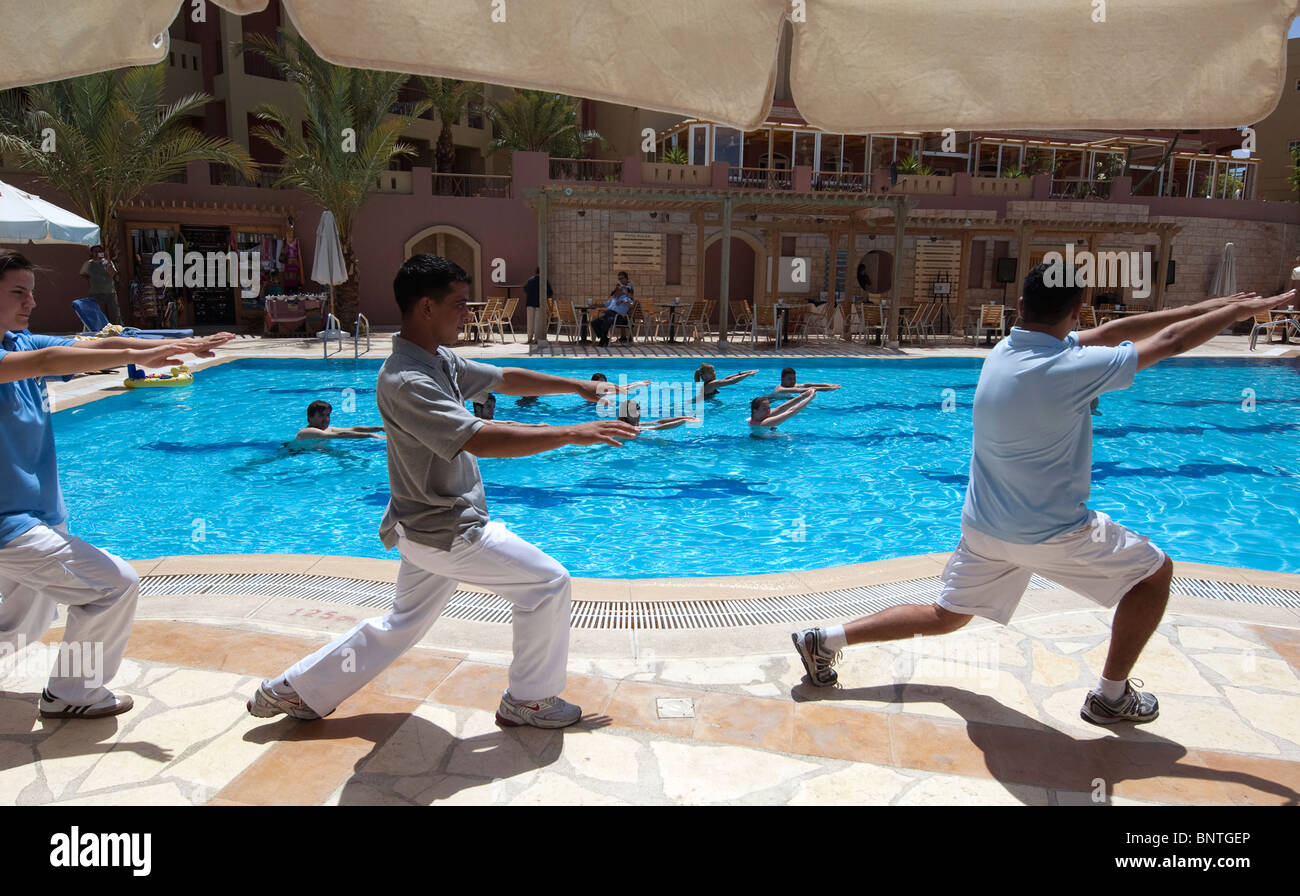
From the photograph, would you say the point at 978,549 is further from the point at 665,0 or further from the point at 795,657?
the point at 665,0

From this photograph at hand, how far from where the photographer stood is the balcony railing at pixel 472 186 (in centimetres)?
2028

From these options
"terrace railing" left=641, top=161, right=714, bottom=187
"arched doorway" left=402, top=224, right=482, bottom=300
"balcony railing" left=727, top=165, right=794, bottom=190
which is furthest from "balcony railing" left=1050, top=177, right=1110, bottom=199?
"arched doorway" left=402, top=224, right=482, bottom=300

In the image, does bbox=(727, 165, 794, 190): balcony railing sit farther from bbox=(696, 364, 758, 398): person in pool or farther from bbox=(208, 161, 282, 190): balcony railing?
bbox=(696, 364, 758, 398): person in pool

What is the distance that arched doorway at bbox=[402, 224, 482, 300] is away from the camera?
785 inches

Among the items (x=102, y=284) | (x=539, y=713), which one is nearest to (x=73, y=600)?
(x=539, y=713)

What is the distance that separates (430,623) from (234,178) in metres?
19.1

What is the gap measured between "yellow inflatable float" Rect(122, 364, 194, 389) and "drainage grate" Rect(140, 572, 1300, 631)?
8164mm

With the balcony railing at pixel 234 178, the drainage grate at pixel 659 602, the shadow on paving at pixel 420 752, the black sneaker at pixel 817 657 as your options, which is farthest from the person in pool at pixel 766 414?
the balcony railing at pixel 234 178

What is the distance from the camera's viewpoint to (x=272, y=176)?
1920cm

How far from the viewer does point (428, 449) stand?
95.4 inches
